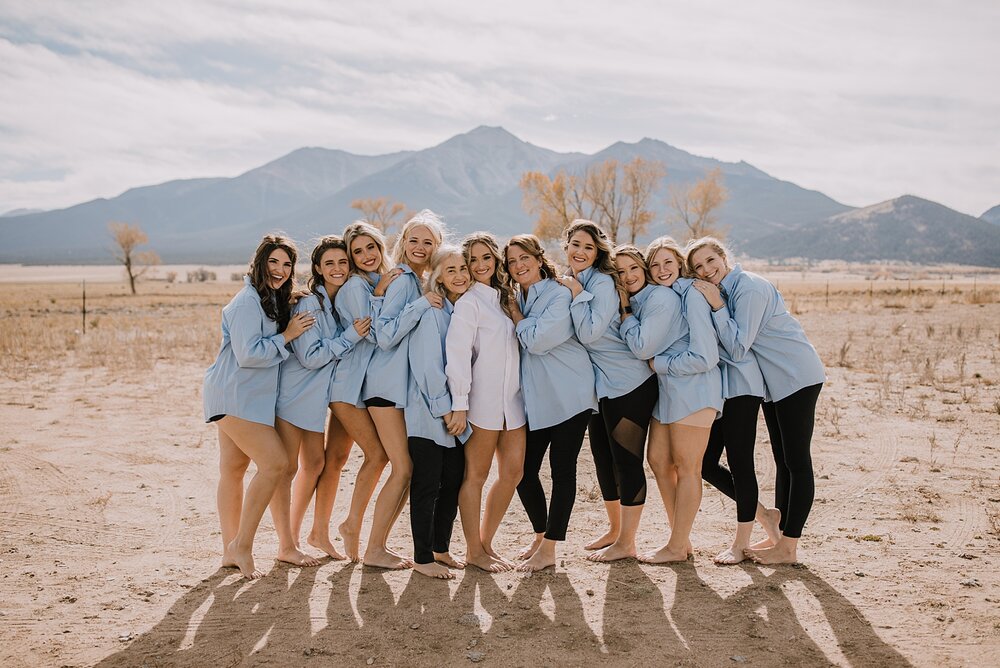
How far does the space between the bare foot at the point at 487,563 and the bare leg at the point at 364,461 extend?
2.63ft

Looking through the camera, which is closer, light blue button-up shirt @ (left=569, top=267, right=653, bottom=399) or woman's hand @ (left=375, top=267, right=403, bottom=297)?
light blue button-up shirt @ (left=569, top=267, right=653, bottom=399)

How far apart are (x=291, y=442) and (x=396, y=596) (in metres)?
1.22

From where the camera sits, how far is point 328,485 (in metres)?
5.14

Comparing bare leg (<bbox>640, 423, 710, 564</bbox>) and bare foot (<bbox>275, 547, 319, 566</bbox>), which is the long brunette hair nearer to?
bare foot (<bbox>275, 547, 319, 566</bbox>)

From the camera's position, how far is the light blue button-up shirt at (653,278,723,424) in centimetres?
467

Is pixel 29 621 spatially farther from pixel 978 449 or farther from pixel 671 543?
pixel 978 449

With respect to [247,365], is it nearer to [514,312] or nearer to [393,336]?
[393,336]

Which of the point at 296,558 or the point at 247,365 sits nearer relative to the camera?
the point at 247,365

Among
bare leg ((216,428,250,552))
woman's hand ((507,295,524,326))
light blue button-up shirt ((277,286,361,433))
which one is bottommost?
bare leg ((216,428,250,552))

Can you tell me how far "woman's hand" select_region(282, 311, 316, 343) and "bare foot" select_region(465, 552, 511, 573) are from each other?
1842mm

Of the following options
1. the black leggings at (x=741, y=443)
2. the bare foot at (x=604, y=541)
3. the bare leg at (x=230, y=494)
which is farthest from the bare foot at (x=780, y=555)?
the bare leg at (x=230, y=494)

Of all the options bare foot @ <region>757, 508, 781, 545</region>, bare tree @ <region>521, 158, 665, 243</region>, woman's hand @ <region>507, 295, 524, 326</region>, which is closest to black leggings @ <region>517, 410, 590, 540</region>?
woman's hand @ <region>507, 295, 524, 326</region>

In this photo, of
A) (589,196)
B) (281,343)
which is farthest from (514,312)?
(589,196)

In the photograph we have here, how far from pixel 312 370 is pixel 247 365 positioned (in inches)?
17.6
